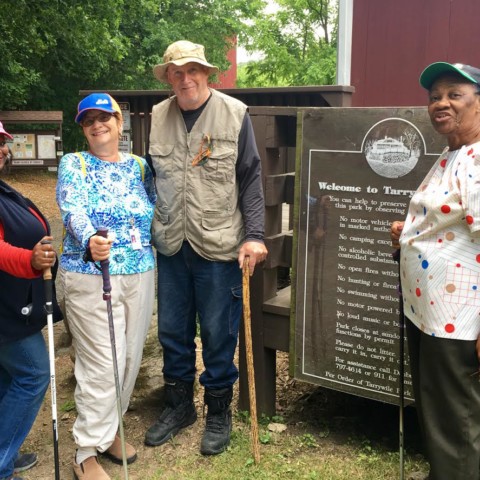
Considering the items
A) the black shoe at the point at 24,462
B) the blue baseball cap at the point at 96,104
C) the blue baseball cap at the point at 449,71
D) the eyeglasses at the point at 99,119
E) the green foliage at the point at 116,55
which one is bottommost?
the black shoe at the point at 24,462

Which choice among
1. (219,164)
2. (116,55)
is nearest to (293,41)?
(116,55)

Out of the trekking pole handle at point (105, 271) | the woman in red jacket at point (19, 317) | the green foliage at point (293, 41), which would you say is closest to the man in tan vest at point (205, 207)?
the trekking pole handle at point (105, 271)

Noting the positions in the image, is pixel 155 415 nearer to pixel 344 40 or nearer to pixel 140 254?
pixel 140 254

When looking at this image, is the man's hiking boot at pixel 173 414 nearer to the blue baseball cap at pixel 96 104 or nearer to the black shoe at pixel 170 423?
the black shoe at pixel 170 423

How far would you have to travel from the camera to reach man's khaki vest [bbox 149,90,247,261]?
3.07 meters

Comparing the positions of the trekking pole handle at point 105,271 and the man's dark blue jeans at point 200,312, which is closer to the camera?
the trekking pole handle at point 105,271

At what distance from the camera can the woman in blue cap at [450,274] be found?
2090 millimetres

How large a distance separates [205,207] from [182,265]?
0.37 m

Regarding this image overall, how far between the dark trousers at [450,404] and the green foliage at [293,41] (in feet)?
66.8

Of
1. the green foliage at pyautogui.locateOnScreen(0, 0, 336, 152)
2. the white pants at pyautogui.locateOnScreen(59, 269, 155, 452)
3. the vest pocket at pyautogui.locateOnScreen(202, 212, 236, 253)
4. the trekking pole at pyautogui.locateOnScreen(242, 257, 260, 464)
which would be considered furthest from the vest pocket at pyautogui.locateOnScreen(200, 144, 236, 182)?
the green foliage at pyautogui.locateOnScreen(0, 0, 336, 152)

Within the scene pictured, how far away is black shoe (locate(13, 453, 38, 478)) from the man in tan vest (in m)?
0.96

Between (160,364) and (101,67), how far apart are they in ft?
53.0

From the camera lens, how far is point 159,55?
63.8 feet

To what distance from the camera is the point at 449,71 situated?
213cm
